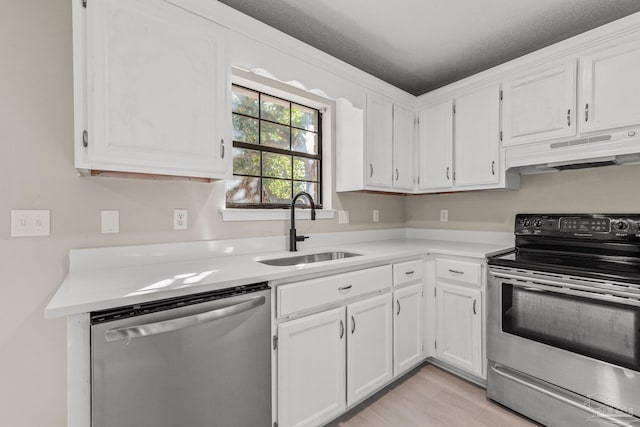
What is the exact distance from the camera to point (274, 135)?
2.28 m

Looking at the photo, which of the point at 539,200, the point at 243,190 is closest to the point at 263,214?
the point at 243,190

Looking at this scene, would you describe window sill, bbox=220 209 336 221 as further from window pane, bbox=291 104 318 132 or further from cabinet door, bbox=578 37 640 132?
cabinet door, bbox=578 37 640 132

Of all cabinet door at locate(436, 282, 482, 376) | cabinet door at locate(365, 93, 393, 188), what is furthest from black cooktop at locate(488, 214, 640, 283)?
cabinet door at locate(365, 93, 393, 188)

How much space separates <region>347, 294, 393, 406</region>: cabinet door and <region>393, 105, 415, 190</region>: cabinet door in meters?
1.15

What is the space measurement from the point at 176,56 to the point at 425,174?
7.09 feet

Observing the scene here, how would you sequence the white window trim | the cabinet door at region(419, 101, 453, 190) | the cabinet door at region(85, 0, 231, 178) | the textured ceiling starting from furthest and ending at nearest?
1. the cabinet door at region(419, 101, 453, 190)
2. the white window trim
3. the textured ceiling
4. the cabinet door at region(85, 0, 231, 178)

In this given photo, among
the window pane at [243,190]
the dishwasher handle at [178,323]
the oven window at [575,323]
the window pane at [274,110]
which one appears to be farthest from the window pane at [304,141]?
the oven window at [575,323]

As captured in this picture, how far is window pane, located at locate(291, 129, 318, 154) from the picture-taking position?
7.88ft

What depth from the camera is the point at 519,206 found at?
244cm

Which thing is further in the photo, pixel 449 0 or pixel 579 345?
pixel 449 0

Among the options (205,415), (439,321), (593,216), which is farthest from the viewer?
(439,321)

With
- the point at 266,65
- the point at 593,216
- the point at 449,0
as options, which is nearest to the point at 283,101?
the point at 266,65

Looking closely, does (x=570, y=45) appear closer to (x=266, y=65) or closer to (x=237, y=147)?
(x=266, y=65)

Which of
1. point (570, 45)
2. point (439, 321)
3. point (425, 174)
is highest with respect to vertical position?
point (570, 45)
